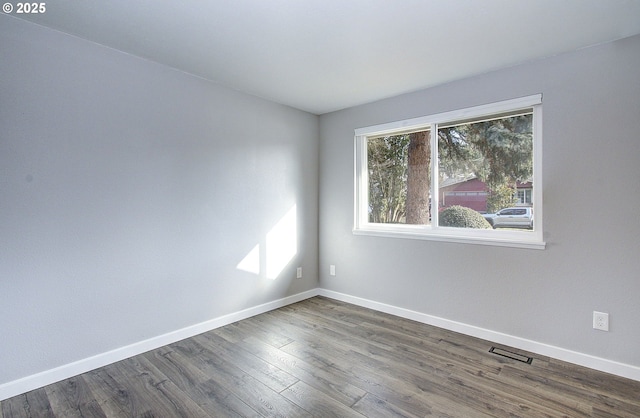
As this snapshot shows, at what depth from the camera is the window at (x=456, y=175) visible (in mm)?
2631

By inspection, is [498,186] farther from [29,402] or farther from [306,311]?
[29,402]

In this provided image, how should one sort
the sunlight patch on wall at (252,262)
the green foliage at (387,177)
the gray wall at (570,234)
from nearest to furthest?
the gray wall at (570,234)
the sunlight patch on wall at (252,262)
the green foliage at (387,177)

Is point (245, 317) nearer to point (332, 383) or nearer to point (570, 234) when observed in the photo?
point (332, 383)

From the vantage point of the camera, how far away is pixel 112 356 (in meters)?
2.36

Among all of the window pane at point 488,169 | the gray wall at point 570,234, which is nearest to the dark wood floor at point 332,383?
the gray wall at point 570,234

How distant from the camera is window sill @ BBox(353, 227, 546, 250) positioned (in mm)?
2564

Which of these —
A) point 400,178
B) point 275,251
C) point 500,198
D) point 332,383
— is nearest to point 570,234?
point 500,198

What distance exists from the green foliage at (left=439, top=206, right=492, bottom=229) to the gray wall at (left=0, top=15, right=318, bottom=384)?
189cm

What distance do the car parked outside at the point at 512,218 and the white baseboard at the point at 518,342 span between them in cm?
94

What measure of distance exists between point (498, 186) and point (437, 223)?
645 mm

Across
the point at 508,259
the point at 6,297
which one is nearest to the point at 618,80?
the point at 508,259

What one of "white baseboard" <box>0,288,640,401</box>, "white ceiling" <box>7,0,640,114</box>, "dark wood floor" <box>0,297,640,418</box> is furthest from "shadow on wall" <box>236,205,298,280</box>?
"white ceiling" <box>7,0,640,114</box>

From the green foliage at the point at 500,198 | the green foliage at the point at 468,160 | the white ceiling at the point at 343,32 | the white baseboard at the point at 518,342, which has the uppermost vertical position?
the white ceiling at the point at 343,32

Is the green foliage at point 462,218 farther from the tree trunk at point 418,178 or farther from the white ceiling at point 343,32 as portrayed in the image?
the white ceiling at point 343,32
